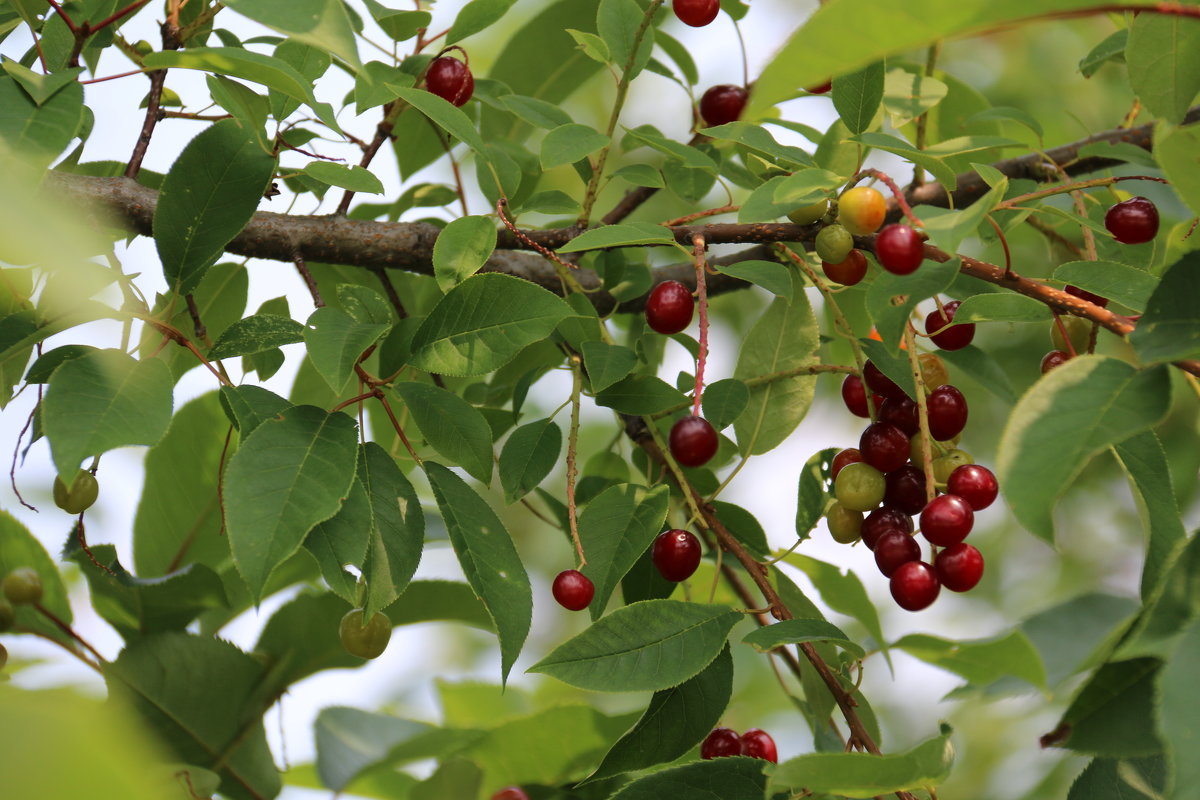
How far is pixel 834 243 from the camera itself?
2.38 feet

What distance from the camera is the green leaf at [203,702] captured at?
0.94 m

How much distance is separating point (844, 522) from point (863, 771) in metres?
0.27

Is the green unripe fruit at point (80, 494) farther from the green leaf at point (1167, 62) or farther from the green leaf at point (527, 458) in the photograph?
the green leaf at point (1167, 62)

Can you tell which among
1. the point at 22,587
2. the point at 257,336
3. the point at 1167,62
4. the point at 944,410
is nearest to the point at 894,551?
the point at 944,410

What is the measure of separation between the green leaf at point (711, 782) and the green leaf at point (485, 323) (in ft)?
0.96

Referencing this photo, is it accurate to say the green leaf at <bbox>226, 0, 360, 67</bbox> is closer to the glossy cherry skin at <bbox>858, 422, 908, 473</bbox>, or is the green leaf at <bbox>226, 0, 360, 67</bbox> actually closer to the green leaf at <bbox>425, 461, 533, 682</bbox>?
the green leaf at <bbox>425, 461, 533, 682</bbox>

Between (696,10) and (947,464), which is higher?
(696,10)

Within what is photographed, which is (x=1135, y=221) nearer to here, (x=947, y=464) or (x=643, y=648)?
(x=947, y=464)

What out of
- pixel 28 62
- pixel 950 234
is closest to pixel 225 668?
pixel 28 62

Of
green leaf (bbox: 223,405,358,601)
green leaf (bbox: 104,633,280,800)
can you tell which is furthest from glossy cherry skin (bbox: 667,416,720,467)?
green leaf (bbox: 104,633,280,800)

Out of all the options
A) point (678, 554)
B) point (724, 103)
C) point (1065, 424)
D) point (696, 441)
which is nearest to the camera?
point (1065, 424)

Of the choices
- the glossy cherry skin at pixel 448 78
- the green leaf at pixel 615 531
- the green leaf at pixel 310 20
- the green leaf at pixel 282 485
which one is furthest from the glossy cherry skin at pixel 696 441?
the glossy cherry skin at pixel 448 78

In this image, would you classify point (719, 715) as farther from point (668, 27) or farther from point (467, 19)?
point (668, 27)

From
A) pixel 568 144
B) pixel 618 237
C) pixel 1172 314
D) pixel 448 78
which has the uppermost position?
pixel 448 78
